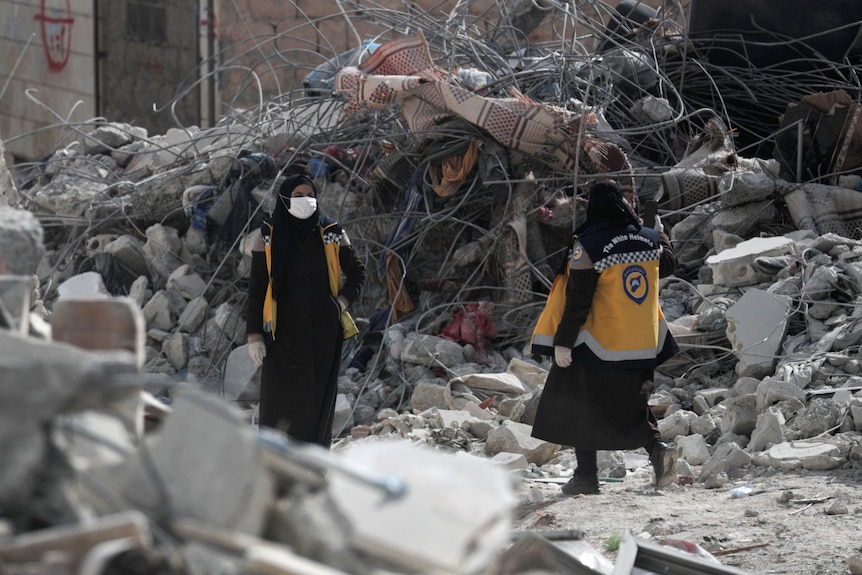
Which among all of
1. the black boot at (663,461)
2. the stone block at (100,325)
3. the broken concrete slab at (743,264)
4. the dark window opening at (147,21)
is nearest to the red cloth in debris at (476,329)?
the broken concrete slab at (743,264)

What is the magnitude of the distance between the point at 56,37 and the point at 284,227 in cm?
1316

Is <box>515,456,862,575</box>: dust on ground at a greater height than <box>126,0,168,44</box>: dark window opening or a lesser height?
greater

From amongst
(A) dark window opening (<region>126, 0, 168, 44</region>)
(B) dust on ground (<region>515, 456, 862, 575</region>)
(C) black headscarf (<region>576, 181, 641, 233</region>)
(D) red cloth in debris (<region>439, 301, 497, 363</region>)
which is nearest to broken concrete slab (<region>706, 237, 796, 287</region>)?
(D) red cloth in debris (<region>439, 301, 497, 363</region>)

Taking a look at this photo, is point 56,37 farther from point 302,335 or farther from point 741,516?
point 741,516

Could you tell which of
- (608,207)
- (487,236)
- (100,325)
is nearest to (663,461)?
(608,207)

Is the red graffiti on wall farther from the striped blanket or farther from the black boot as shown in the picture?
the black boot

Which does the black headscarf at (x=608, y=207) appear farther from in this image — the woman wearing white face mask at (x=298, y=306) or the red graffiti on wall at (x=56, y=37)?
the red graffiti on wall at (x=56, y=37)

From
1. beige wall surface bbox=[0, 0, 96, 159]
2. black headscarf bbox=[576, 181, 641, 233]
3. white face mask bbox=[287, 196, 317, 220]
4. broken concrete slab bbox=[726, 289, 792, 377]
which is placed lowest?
beige wall surface bbox=[0, 0, 96, 159]

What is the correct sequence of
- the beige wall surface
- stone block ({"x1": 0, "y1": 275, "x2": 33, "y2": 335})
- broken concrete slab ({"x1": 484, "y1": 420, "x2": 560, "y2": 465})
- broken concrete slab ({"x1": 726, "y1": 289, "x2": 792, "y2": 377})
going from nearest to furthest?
stone block ({"x1": 0, "y1": 275, "x2": 33, "y2": 335}) < broken concrete slab ({"x1": 484, "y1": 420, "x2": 560, "y2": 465}) < broken concrete slab ({"x1": 726, "y1": 289, "x2": 792, "y2": 377}) < the beige wall surface

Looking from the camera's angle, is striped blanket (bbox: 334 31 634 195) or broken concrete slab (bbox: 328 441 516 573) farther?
striped blanket (bbox: 334 31 634 195)

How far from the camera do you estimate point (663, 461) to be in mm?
5863

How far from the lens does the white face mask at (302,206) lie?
5.70 meters

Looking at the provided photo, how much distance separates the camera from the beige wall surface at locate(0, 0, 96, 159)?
1734cm

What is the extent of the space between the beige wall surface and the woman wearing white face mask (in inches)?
479
